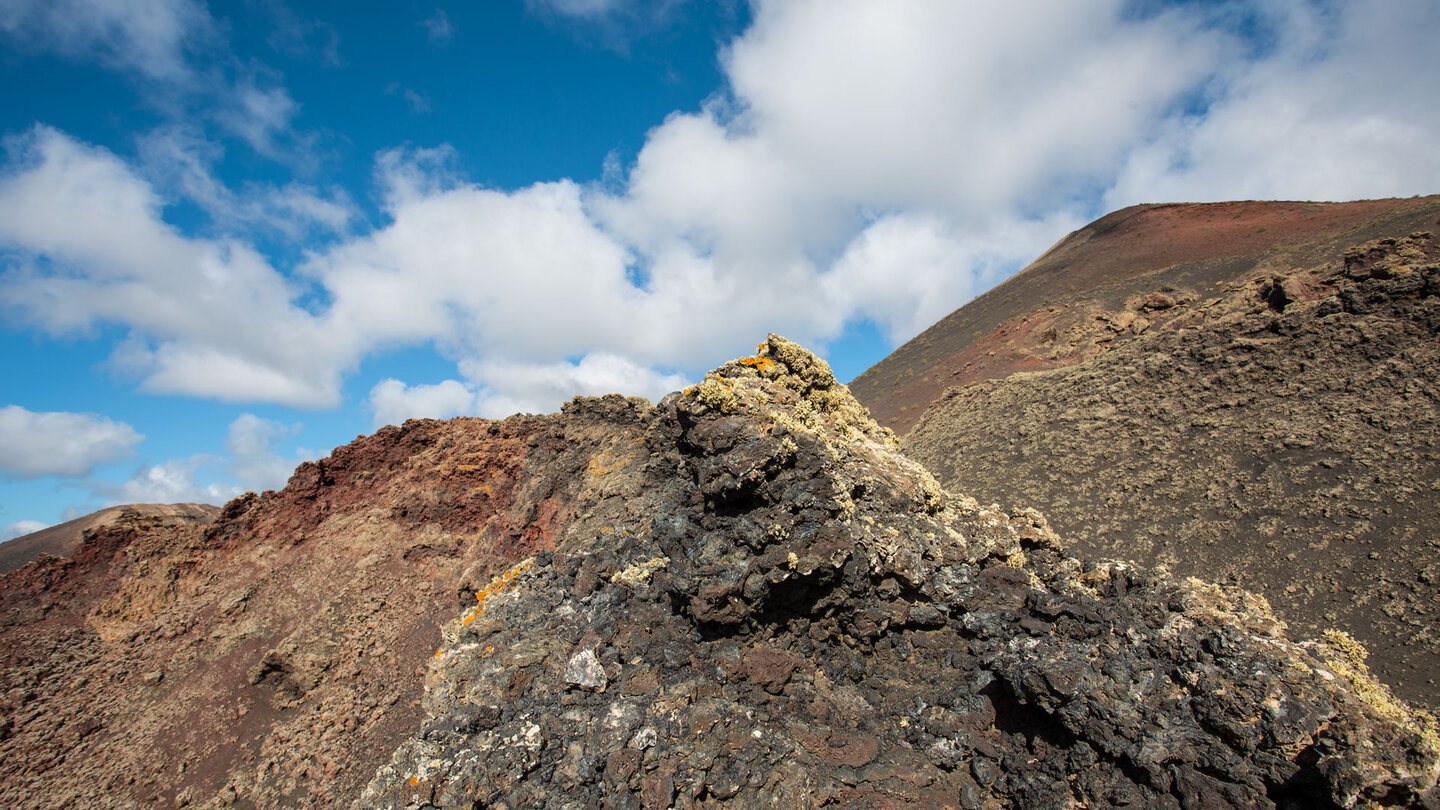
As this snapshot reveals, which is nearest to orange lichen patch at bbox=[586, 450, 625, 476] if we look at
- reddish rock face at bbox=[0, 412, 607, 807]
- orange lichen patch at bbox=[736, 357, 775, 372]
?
reddish rock face at bbox=[0, 412, 607, 807]

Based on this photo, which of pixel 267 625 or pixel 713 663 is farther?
pixel 267 625

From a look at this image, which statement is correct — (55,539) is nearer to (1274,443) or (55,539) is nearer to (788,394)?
(788,394)

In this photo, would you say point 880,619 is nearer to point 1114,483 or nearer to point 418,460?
point 418,460

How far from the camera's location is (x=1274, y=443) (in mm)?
12547

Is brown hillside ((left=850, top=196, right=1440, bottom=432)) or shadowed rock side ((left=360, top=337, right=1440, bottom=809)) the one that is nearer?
shadowed rock side ((left=360, top=337, right=1440, bottom=809))

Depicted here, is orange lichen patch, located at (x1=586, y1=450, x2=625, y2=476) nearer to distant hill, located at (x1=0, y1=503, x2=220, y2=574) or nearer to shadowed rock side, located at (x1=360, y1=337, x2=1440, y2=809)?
shadowed rock side, located at (x1=360, y1=337, x2=1440, y2=809)

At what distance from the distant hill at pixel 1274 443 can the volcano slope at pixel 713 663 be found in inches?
239

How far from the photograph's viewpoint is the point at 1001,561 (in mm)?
6168

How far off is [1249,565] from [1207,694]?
338 inches

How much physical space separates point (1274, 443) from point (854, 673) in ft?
43.4

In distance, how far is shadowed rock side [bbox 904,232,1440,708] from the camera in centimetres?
944

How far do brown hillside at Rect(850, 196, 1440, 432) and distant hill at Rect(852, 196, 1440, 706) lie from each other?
941 millimetres

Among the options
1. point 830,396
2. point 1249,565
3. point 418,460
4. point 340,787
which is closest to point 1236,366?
point 1249,565

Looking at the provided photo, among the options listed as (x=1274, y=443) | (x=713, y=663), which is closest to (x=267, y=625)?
(x=713, y=663)
